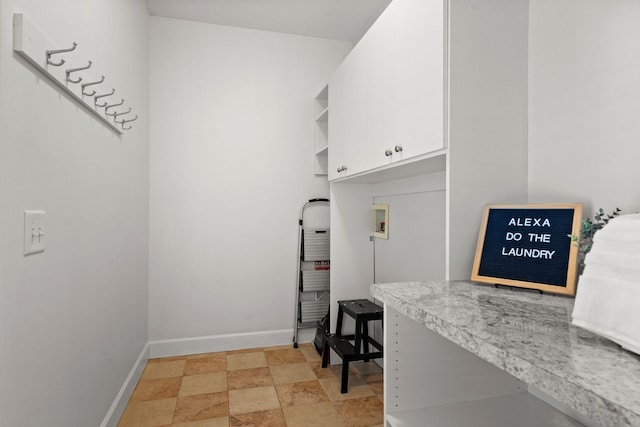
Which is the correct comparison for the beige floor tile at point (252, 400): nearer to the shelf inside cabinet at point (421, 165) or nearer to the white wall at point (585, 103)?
the shelf inside cabinet at point (421, 165)

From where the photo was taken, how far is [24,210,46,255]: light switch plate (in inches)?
41.3

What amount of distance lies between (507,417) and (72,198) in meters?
1.71

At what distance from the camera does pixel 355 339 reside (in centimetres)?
225

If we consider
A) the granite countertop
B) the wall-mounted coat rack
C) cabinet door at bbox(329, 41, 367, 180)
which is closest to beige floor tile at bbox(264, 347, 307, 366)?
cabinet door at bbox(329, 41, 367, 180)

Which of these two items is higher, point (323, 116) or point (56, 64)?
point (323, 116)

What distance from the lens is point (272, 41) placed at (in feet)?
9.93

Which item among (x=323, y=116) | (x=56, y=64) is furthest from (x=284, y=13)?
(x=56, y=64)

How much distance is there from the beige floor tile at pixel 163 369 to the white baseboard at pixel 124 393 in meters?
0.04

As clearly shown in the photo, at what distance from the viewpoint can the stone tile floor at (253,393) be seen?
1921mm

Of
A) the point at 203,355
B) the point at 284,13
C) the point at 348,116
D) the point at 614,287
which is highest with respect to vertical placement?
the point at 284,13

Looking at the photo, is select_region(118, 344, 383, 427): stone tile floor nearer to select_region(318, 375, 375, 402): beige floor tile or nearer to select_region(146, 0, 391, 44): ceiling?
select_region(318, 375, 375, 402): beige floor tile

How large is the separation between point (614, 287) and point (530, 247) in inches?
19.7

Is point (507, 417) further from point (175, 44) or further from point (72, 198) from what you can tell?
point (175, 44)

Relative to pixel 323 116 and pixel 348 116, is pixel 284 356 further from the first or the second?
pixel 323 116
